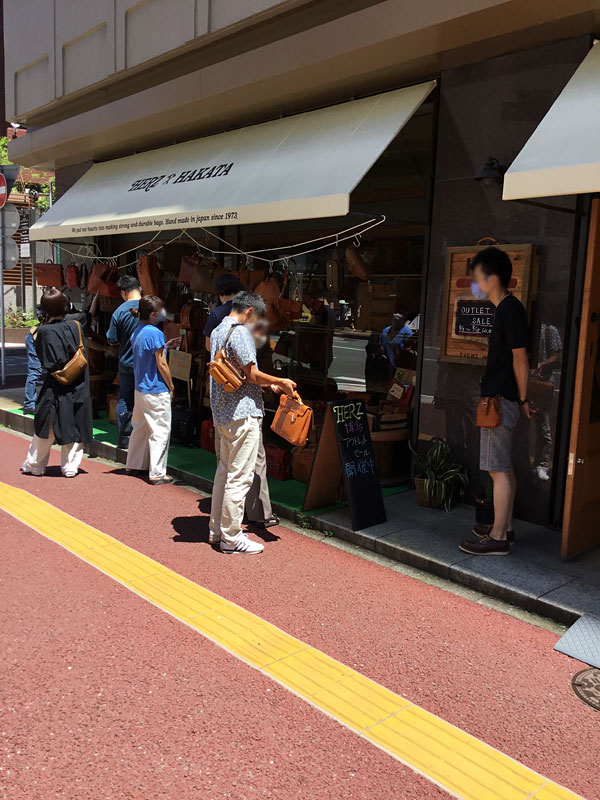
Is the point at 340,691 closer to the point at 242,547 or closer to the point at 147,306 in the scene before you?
the point at 242,547

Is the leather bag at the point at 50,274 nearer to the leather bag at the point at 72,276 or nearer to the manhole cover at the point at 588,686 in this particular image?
the leather bag at the point at 72,276

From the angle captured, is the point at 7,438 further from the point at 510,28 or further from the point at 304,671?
the point at 510,28

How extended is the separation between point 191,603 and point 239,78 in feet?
18.6

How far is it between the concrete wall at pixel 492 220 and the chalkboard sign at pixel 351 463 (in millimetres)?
1018

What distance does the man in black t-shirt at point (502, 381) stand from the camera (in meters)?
4.79

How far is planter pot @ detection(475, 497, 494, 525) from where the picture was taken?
5.34 m

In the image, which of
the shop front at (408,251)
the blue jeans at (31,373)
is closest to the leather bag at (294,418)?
the shop front at (408,251)

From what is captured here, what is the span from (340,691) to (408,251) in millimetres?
5226

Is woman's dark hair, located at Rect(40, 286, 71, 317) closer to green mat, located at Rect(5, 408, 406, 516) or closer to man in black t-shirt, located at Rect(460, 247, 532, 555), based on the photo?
green mat, located at Rect(5, 408, 406, 516)

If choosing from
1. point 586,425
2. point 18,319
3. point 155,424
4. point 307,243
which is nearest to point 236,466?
point 155,424

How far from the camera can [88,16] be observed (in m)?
9.94

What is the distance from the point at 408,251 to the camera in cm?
748

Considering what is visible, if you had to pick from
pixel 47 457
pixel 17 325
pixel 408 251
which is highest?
pixel 408 251

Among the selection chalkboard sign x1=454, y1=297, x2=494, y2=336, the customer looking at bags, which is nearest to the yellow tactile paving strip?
the customer looking at bags
